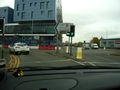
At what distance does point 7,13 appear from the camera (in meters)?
112

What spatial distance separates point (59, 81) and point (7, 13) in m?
110

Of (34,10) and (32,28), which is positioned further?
(34,10)

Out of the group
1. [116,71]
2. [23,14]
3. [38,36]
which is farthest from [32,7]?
[116,71]

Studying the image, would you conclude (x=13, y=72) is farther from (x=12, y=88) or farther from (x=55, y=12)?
(x=55, y=12)

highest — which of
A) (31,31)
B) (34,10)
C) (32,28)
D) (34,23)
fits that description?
(34,10)

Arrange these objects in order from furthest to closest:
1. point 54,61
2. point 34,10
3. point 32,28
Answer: point 34,10, point 32,28, point 54,61

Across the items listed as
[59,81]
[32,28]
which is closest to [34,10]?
[32,28]

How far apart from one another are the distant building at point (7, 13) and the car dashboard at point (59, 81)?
110m

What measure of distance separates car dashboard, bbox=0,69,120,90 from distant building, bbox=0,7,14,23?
110 meters

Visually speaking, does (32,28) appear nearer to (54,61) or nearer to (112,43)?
(112,43)

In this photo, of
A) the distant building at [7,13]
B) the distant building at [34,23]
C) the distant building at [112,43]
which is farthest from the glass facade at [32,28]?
the distant building at [112,43]

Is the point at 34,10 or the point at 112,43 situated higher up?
the point at 34,10

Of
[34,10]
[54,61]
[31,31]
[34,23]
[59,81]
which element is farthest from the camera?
[34,23]

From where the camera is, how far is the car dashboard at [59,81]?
Answer: 327 centimetres
